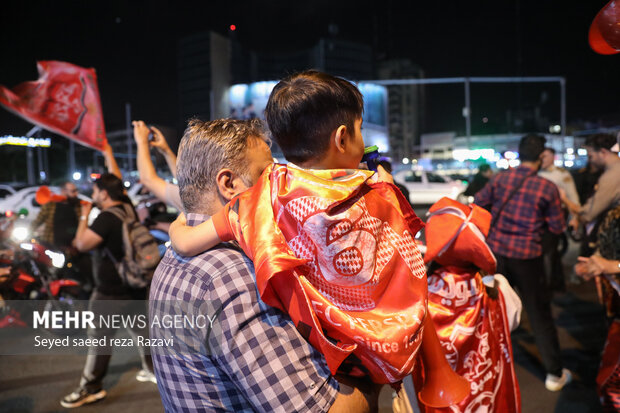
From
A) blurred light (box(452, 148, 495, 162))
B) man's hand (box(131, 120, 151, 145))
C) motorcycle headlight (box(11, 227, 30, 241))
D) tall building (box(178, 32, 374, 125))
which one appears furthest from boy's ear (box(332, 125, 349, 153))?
tall building (box(178, 32, 374, 125))

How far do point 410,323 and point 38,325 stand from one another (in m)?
5.22

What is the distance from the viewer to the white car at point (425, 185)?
746 inches

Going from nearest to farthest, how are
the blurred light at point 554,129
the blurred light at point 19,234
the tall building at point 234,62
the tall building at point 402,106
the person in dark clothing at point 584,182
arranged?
the blurred light at point 19,234 < the person in dark clothing at point 584,182 < the blurred light at point 554,129 < the tall building at point 234,62 < the tall building at point 402,106

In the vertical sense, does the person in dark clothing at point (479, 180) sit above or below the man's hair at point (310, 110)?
below

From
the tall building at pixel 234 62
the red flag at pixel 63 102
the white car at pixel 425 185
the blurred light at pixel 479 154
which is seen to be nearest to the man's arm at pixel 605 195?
the red flag at pixel 63 102

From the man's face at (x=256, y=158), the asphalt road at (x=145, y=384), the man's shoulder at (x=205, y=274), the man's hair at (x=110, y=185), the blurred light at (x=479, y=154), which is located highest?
the blurred light at (x=479, y=154)

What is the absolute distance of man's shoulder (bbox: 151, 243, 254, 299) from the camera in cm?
116

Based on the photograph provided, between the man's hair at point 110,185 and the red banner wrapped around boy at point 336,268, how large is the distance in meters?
3.41

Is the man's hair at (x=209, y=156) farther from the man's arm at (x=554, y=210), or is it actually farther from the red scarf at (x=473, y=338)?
the man's arm at (x=554, y=210)

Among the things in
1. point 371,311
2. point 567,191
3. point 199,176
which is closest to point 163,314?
point 199,176

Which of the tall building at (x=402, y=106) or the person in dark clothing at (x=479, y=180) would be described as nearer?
the person in dark clothing at (x=479, y=180)

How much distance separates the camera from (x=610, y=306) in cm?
307

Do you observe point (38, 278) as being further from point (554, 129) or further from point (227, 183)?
point (554, 129)

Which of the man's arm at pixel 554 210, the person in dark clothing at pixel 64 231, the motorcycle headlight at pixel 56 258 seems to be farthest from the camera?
the person in dark clothing at pixel 64 231
